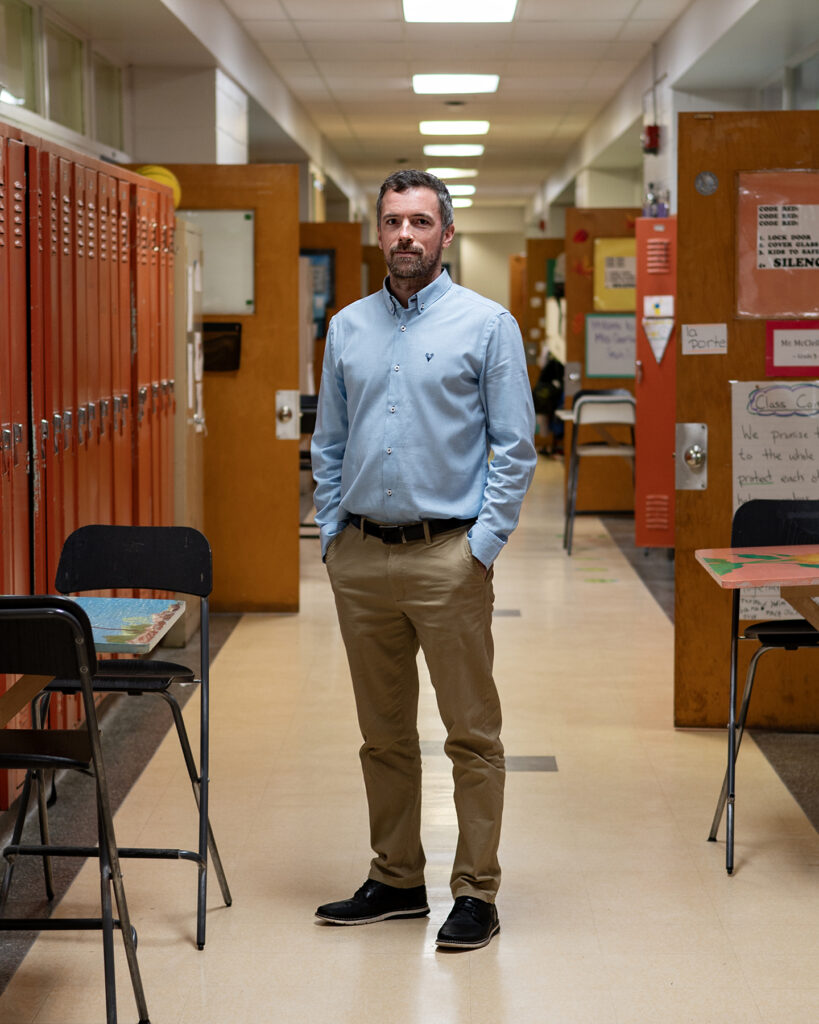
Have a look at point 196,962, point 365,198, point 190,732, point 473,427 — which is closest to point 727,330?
point 473,427

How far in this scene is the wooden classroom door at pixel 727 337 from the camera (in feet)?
14.1

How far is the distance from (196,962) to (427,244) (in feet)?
5.38

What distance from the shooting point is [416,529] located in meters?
2.87

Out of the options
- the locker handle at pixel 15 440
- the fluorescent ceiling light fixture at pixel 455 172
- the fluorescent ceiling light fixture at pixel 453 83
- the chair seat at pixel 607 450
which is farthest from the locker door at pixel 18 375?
the fluorescent ceiling light fixture at pixel 455 172

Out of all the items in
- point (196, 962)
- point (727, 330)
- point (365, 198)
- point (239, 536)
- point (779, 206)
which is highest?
point (365, 198)

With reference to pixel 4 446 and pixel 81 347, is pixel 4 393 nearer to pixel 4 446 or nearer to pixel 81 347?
pixel 4 446

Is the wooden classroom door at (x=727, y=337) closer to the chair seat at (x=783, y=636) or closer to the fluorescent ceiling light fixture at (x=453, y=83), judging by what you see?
the chair seat at (x=783, y=636)

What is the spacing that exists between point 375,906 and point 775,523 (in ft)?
4.96

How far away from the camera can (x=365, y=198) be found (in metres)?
21.1

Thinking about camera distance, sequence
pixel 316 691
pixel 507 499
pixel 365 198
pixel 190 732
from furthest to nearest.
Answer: pixel 365 198
pixel 316 691
pixel 190 732
pixel 507 499

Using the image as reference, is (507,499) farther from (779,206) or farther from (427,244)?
(779,206)

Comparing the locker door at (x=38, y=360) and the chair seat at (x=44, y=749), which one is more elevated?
the locker door at (x=38, y=360)

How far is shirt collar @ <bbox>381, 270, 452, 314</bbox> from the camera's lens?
2.91 meters

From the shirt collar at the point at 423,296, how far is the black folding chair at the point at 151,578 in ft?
2.23
